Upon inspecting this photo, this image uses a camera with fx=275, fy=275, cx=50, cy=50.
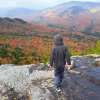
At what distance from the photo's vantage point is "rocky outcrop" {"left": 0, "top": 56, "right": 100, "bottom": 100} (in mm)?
9664

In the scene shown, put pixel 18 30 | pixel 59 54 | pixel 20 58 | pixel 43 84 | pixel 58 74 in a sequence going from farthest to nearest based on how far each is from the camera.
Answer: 1. pixel 18 30
2. pixel 20 58
3. pixel 43 84
4. pixel 58 74
5. pixel 59 54

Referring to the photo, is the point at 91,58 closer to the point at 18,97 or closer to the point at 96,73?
the point at 96,73

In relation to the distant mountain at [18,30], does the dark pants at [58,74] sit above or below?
above

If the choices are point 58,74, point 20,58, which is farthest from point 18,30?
point 58,74

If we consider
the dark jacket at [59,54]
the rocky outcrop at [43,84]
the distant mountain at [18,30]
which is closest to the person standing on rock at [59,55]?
the dark jacket at [59,54]

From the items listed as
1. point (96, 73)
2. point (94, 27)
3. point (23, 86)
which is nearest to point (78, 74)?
point (96, 73)

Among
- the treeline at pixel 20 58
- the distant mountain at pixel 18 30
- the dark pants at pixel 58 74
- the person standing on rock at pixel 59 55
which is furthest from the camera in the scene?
the distant mountain at pixel 18 30

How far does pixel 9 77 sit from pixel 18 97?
1344mm

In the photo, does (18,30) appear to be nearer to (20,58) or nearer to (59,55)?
(20,58)

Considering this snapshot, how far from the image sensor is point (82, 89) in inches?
404

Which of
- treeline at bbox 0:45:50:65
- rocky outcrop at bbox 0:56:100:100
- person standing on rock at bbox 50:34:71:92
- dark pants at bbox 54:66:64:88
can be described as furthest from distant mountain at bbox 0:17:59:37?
person standing on rock at bbox 50:34:71:92

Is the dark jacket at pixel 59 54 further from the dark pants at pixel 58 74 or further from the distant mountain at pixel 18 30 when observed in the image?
the distant mountain at pixel 18 30

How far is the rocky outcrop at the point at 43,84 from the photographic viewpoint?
966 centimetres

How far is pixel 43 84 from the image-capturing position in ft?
34.0
